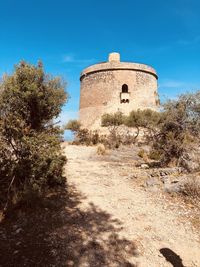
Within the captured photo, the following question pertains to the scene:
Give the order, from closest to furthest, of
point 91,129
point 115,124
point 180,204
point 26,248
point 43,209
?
1. point 26,248
2. point 43,209
3. point 180,204
4. point 115,124
5. point 91,129

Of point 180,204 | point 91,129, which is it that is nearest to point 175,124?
point 180,204

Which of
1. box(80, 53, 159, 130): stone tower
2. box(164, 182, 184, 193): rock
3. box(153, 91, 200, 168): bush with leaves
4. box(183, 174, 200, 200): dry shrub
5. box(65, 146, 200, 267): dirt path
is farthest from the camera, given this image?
box(80, 53, 159, 130): stone tower

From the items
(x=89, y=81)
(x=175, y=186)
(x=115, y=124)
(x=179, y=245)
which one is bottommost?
(x=179, y=245)

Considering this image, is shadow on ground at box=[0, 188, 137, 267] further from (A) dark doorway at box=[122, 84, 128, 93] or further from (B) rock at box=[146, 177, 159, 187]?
(A) dark doorway at box=[122, 84, 128, 93]

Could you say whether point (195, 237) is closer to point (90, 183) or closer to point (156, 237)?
point (156, 237)

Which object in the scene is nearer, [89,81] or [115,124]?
[115,124]

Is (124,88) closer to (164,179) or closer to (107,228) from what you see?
(164,179)

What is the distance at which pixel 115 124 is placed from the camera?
25156 mm

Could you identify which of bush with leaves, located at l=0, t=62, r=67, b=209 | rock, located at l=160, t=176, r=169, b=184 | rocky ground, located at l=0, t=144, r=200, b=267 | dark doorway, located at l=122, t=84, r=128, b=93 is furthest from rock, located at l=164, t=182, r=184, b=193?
dark doorway, located at l=122, t=84, r=128, b=93

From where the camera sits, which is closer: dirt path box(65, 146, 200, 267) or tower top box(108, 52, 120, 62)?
dirt path box(65, 146, 200, 267)

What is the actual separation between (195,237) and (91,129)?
23.6m

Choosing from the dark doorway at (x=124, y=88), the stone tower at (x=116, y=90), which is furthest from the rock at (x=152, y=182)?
the dark doorway at (x=124, y=88)

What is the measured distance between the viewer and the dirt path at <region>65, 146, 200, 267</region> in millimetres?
4723

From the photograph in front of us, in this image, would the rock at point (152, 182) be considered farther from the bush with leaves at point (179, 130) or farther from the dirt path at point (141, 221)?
the bush with leaves at point (179, 130)
